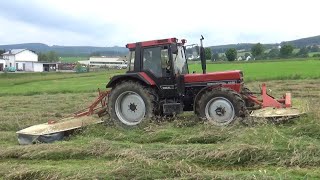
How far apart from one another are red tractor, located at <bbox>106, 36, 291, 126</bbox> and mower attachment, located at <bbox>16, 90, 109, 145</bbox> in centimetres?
48

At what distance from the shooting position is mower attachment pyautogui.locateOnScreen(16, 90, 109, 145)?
30.6ft

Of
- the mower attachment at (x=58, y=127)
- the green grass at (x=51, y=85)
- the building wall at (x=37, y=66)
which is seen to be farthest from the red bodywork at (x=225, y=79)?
the building wall at (x=37, y=66)

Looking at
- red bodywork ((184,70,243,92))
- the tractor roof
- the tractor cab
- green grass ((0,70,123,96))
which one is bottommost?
green grass ((0,70,123,96))

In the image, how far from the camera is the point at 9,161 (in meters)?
7.70

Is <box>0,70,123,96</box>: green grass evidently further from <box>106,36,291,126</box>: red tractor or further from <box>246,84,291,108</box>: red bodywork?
<box>246,84,291,108</box>: red bodywork

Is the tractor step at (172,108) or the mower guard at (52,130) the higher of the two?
the tractor step at (172,108)

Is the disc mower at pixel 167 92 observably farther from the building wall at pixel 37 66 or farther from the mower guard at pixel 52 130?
the building wall at pixel 37 66

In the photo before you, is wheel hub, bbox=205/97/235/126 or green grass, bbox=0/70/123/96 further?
green grass, bbox=0/70/123/96

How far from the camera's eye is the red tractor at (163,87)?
32.9ft

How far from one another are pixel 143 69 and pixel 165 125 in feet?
5.30

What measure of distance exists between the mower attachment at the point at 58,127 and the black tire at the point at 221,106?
100 inches

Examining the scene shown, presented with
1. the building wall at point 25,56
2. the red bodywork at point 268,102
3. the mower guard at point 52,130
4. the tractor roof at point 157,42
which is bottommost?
the mower guard at point 52,130

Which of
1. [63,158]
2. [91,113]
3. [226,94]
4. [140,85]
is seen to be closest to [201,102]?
[226,94]

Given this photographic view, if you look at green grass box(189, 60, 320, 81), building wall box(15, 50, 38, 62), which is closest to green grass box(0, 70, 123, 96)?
green grass box(189, 60, 320, 81)
